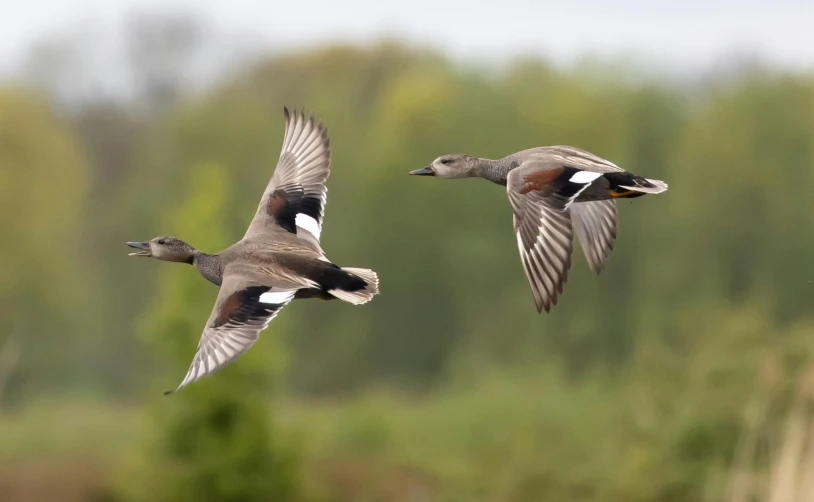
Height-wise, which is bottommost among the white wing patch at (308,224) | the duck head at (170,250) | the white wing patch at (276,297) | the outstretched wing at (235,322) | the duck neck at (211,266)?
the outstretched wing at (235,322)

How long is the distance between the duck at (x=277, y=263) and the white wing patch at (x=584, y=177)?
5.45 ft

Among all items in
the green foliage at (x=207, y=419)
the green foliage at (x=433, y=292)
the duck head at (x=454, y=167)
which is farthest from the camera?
the green foliage at (x=207, y=419)

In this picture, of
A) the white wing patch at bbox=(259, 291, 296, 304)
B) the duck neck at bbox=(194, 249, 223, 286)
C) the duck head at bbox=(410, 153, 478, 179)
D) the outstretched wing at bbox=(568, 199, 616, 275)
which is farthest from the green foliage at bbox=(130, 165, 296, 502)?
the white wing patch at bbox=(259, 291, 296, 304)

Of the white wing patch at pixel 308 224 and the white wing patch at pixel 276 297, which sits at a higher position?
the white wing patch at pixel 308 224

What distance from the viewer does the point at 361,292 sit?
1107 centimetres

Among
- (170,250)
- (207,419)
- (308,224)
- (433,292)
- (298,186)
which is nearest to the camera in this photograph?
(170,250)

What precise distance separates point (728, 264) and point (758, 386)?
16.0 m

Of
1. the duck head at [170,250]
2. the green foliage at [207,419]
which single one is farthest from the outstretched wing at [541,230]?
the green foliage at [207,419]

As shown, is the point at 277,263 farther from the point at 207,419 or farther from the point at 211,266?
the point at 207,419

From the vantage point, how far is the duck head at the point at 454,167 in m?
12.6

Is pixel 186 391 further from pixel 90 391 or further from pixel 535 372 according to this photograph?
pixel 90 391

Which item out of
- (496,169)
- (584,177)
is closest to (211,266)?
(496,169)

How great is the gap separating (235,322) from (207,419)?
16294mm

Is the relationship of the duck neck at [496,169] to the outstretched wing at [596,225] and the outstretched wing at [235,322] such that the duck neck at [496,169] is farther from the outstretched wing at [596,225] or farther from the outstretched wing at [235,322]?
the outstretched wing at [235,322]
